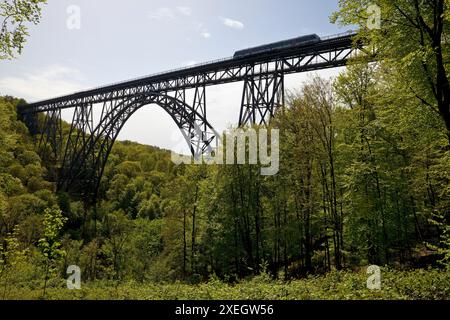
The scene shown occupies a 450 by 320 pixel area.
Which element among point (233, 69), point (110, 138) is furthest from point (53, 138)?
point (233, 69)

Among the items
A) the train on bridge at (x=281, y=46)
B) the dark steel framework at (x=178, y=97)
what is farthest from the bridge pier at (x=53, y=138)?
the train on bridge at (x=281, y=46)

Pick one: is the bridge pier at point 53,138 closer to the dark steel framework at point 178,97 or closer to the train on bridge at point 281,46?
the dark steel framework at point 178,97

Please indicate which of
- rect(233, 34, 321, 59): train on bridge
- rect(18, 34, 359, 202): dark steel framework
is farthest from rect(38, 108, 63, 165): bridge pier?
rect(233, 34, 321, 59): train on bridge

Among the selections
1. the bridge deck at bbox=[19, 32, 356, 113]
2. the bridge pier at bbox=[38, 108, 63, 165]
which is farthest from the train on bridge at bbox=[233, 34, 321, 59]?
the bridge pier at bbox=[38, 108, 63, 165]

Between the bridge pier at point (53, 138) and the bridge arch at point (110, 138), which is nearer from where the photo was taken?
the bridge arch at point (110, 138)

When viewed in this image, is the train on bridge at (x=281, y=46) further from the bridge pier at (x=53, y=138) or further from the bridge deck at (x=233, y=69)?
the bridge pier at (x=53, y=138)

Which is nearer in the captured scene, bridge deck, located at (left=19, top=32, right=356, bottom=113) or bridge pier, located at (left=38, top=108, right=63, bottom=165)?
bridge deck, located at (left=19, top=32, right=356, bottom=113)

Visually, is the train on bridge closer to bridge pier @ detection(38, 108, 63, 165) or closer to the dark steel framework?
the dark steel framework

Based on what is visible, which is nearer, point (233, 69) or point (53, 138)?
point (233, 69)

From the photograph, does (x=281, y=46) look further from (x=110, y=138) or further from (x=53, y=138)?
(x=53, y=138)
